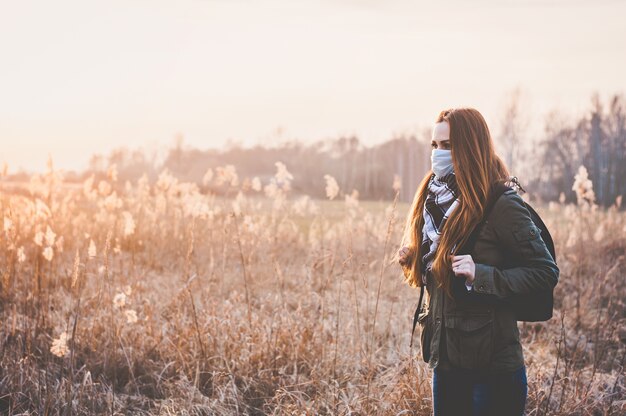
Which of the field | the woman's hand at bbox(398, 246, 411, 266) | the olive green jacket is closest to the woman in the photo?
the olive green jacket

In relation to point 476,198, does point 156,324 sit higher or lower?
lower

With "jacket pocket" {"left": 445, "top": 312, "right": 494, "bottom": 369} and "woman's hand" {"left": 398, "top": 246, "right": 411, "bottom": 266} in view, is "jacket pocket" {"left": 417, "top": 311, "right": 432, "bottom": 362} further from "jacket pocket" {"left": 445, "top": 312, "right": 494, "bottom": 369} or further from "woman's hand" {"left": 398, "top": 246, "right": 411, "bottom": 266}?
"woman's hand" {"left": 398, "top": 246, "right": 411, "bottom": 266}

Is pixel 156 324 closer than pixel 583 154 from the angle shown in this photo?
Yes

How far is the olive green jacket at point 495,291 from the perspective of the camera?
2.04 m

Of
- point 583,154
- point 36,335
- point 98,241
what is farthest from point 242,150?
point 36,335

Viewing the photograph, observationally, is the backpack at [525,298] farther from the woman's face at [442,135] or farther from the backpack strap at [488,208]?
the woman's face at [442,135]

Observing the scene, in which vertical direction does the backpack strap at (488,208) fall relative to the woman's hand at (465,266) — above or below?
above

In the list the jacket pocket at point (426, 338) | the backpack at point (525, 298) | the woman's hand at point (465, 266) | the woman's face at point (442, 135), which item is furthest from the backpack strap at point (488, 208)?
the jacket pocket at point (426, 338)

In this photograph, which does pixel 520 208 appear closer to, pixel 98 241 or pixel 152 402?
pixel 152 402

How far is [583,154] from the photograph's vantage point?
4031 cm

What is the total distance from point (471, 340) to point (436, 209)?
0.58 meters

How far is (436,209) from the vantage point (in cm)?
234

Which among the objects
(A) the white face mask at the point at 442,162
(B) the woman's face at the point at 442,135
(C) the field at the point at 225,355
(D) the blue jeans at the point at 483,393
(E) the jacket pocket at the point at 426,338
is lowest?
(C) the field at the point at 225,355

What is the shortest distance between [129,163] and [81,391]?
171 feet
